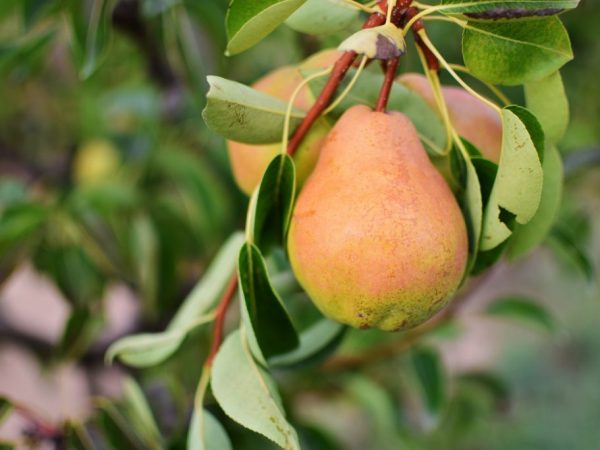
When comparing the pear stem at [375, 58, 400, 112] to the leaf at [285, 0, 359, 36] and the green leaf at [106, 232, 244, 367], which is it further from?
the green leaf at [106, 232, 244, 367]

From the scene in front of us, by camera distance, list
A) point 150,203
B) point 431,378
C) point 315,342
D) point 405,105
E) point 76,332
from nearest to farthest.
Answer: point 405,105 → point 315,342 → point 76,332 → point 431,378 → point 150,203

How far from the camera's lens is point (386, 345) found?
1056 millimetres

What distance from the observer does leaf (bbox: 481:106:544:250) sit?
17.0 inches

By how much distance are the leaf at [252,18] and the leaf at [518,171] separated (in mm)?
132

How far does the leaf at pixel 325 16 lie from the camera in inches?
19.7

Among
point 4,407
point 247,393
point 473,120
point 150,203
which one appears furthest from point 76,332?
point 473,120

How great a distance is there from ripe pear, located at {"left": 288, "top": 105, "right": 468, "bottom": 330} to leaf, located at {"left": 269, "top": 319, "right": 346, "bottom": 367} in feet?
0.51

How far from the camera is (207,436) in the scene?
0.57m

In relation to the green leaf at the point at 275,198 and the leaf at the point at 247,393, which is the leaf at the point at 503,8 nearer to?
the green leaf at the point at 275,198

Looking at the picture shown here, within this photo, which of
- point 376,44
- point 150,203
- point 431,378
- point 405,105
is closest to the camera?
point 376,44

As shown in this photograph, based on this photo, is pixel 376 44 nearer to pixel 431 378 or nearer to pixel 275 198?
pixel 275 198

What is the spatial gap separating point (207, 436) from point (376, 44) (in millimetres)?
302

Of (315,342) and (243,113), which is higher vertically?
(243,113)

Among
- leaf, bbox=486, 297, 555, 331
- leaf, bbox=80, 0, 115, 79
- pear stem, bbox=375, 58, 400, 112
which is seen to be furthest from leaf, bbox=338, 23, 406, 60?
leaf, bbox=486, 297, 555, 331
